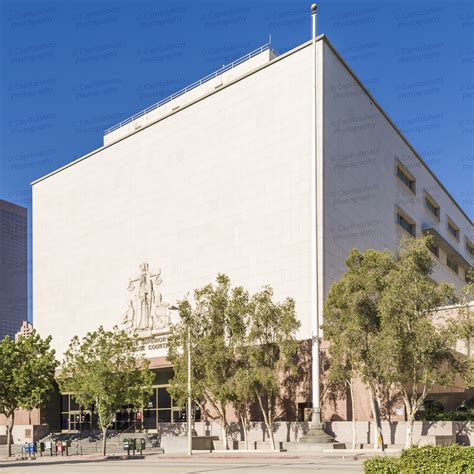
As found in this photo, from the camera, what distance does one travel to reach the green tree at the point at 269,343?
39.0 metres

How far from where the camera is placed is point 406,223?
217 ft

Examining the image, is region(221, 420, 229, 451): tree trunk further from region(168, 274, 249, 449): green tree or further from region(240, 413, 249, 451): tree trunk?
region(240, 413, 249, 451): tree trunk

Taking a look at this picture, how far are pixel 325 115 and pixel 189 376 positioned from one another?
2199 centimetres

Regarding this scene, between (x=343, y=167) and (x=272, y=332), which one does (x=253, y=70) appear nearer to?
(x=343, y=167)

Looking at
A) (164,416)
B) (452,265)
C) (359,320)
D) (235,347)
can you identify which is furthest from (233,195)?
(452,265)

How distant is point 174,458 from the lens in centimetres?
3638

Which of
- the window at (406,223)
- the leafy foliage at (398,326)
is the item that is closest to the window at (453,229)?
the window at (406,223)

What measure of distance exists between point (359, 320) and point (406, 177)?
36.1 metres

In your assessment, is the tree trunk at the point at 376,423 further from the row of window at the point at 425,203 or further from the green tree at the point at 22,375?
the row of window at the point at 425,203

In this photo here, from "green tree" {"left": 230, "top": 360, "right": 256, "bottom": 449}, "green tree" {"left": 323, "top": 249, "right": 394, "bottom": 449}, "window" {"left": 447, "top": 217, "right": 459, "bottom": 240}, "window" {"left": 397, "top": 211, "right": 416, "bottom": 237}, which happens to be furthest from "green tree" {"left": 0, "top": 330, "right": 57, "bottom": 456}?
"window" {"left": 447, "top": 217, "right": 459, "bottom": 240}

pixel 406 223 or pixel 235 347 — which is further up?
pixel 406 223

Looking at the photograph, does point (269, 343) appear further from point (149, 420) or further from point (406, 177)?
point (406, 177)

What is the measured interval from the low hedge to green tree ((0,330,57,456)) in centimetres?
3581

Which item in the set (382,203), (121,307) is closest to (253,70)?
(382,203)
